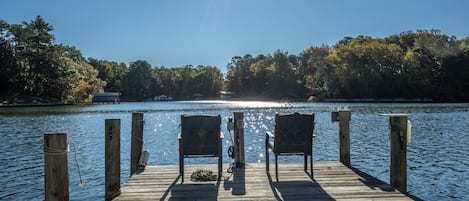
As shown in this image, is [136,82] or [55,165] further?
[136,82]

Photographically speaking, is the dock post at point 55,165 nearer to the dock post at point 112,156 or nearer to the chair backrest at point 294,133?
the dock post at point 112,156

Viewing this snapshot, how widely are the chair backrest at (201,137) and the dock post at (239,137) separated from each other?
833 millimetres

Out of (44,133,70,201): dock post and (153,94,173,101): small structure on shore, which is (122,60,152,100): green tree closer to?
(153,94,173,101): small structure on shore

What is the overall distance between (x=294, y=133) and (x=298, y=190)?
0.94 m

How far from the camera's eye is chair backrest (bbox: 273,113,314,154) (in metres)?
5.81

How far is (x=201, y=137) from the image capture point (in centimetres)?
587

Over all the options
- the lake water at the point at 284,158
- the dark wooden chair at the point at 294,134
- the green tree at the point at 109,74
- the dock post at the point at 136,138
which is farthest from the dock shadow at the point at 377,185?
the green tree at the point at 109,74

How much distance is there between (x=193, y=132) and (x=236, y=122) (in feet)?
3.27

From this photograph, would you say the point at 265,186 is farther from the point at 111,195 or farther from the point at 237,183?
the point at 111,195

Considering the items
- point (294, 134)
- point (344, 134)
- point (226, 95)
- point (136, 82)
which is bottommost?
point (344, 134)

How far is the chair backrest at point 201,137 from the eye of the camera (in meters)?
5.86

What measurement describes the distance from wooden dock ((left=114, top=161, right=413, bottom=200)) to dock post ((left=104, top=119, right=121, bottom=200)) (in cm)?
15

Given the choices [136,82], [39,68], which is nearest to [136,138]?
[39,68]

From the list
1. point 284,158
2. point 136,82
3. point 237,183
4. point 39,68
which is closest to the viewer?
point 237,183
